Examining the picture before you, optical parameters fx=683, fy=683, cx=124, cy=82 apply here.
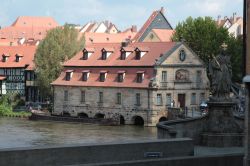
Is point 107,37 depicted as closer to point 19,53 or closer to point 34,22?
point 19,53

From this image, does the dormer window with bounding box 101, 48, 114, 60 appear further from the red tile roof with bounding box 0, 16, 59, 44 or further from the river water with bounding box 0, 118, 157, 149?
the red tile roof with bounding box 0, 16, 59, 44

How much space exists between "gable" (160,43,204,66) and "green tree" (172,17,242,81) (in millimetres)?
5701

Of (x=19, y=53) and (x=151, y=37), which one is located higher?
(x=151, y=37)

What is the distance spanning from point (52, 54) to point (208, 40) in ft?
57.2

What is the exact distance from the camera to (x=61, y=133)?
5825 centimetres

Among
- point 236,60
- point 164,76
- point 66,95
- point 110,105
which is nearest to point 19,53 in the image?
point 66,95

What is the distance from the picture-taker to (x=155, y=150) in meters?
21.4

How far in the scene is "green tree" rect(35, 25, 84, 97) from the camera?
251ft

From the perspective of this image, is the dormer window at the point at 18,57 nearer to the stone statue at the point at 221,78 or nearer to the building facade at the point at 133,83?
the building facade at the point at 133,83

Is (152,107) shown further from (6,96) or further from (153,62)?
(6,96)

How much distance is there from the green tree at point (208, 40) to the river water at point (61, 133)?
1389 cm

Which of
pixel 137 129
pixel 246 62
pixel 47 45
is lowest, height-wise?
pixel 137 129

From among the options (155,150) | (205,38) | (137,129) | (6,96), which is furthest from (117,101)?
(155,150)

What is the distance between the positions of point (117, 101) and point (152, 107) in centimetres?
441
